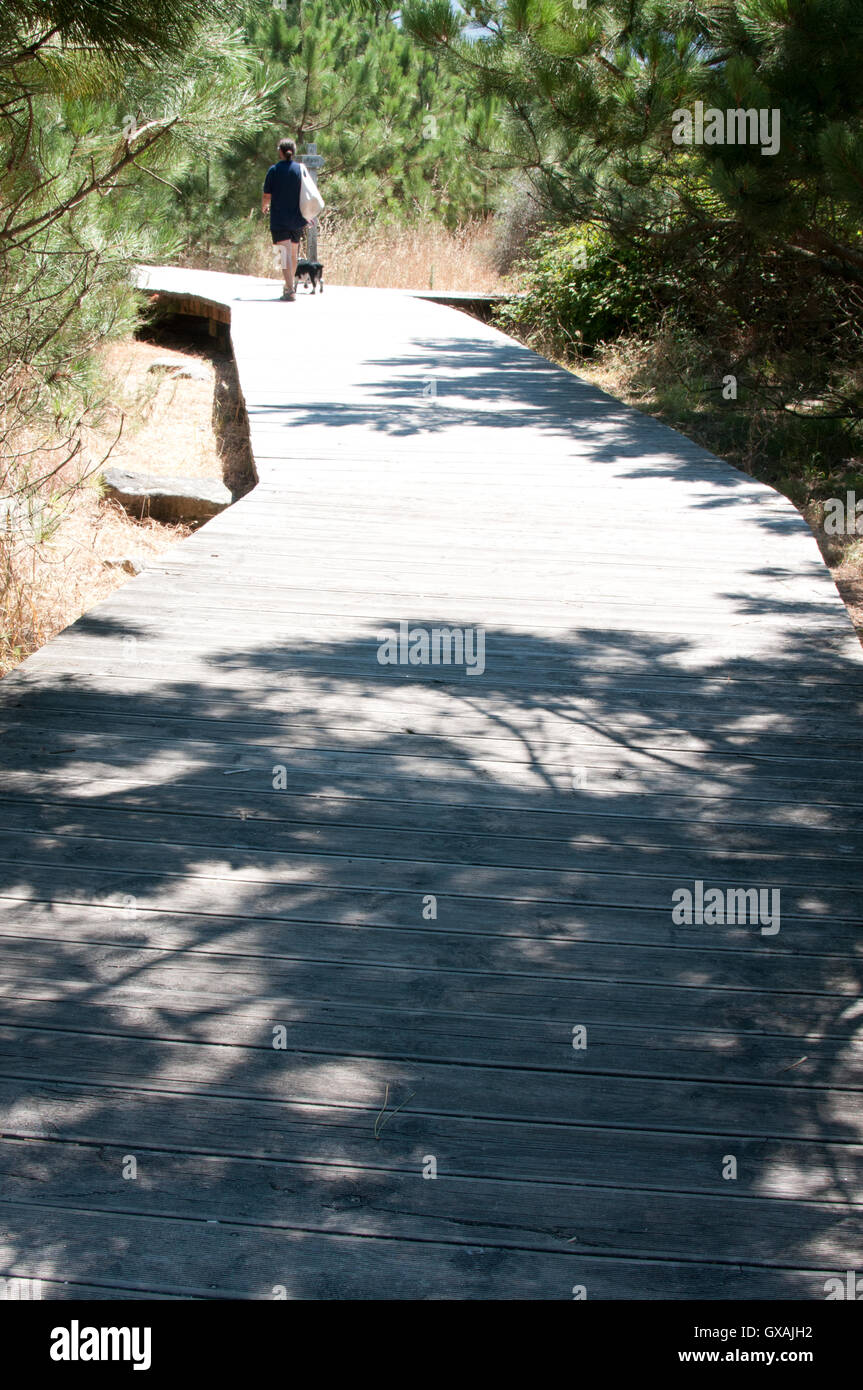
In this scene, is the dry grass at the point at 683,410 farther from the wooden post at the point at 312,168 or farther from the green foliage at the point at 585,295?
the wooden post at the point at 312,168

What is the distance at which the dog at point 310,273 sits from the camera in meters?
14.9

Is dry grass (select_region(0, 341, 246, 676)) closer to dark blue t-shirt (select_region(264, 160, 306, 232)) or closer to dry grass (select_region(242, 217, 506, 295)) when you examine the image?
dark blue t-shirt (select_region(264, 160, 306, 232))

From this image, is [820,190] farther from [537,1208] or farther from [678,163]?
[537,1208]

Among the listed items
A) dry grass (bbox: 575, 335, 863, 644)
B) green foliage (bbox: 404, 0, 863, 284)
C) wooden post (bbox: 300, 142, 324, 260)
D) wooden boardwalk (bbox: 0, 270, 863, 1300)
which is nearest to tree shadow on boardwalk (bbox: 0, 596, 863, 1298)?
wooden boardwalk (bbox: 0, 270, 863, 1300)

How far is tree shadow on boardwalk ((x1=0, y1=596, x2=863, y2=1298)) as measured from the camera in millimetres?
1889

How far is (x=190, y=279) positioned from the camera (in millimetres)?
16875

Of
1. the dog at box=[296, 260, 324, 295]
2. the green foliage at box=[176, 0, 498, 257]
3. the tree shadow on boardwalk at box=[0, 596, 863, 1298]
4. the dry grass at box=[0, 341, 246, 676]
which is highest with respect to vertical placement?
the green foliage at box=[176, 0, 498, 257]

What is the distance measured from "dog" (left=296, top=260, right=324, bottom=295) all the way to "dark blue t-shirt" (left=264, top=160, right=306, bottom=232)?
4.42 feet

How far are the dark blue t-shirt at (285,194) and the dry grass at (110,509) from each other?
174 centimetres

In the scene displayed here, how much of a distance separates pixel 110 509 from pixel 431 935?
19.1 feet

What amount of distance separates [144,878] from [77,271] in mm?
4085

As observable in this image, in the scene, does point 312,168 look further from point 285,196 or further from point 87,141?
point 87,141

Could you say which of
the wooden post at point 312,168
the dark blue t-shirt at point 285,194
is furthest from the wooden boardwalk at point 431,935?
the wooden post at point 312,168
